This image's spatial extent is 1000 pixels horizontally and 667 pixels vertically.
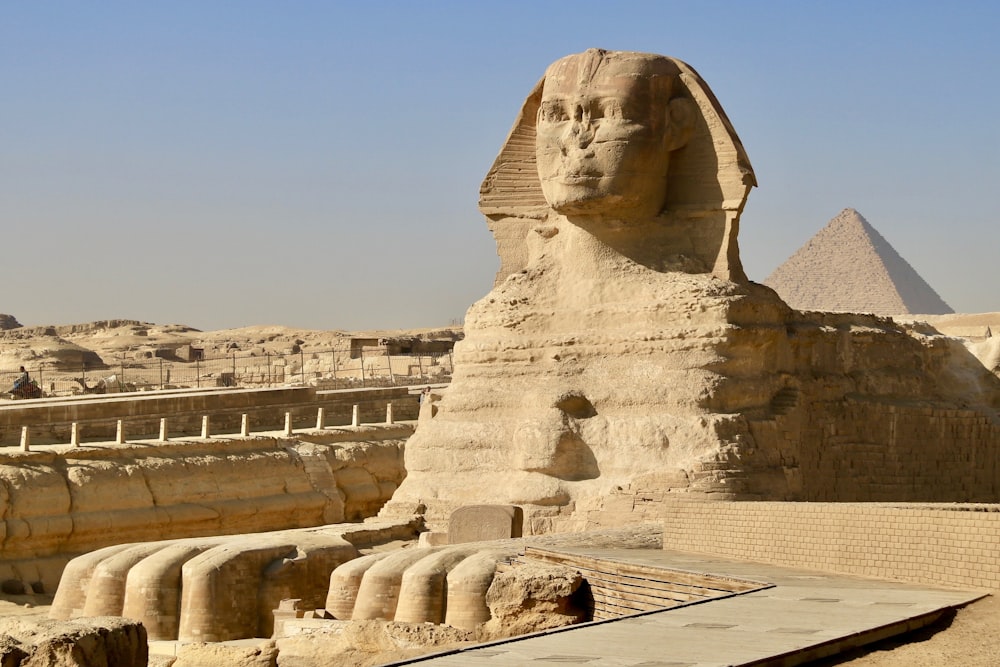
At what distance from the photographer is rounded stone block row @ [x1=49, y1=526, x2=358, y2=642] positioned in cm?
1448

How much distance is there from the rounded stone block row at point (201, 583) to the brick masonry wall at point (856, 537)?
3.63 meters

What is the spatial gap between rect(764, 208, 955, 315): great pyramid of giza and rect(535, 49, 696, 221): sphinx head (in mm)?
73703

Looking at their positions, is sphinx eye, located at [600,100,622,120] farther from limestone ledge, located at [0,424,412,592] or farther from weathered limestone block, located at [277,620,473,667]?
limestone ledge, located at [0,424,412,592]

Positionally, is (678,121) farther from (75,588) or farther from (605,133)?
(75,588)

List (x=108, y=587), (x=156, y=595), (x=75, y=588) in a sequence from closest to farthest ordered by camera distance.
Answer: (x=156, y=595)
(x=108, y=587)
(x=75, y=588)

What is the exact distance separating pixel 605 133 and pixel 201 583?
6923mm

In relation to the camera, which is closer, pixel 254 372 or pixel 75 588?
pixel 75 588

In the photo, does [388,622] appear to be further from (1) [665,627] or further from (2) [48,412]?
(2) [48,412]

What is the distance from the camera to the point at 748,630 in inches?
372

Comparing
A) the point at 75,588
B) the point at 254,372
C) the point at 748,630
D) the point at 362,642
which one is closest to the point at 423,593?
the point at 362,642

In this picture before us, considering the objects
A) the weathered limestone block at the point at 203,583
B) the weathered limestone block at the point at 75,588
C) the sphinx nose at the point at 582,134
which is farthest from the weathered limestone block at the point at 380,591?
the sphinx nose at the point at 582,134

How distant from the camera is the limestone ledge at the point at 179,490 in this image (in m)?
21.9

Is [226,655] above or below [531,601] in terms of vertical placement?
below

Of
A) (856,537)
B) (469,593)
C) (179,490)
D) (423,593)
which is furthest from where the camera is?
(179,490)
